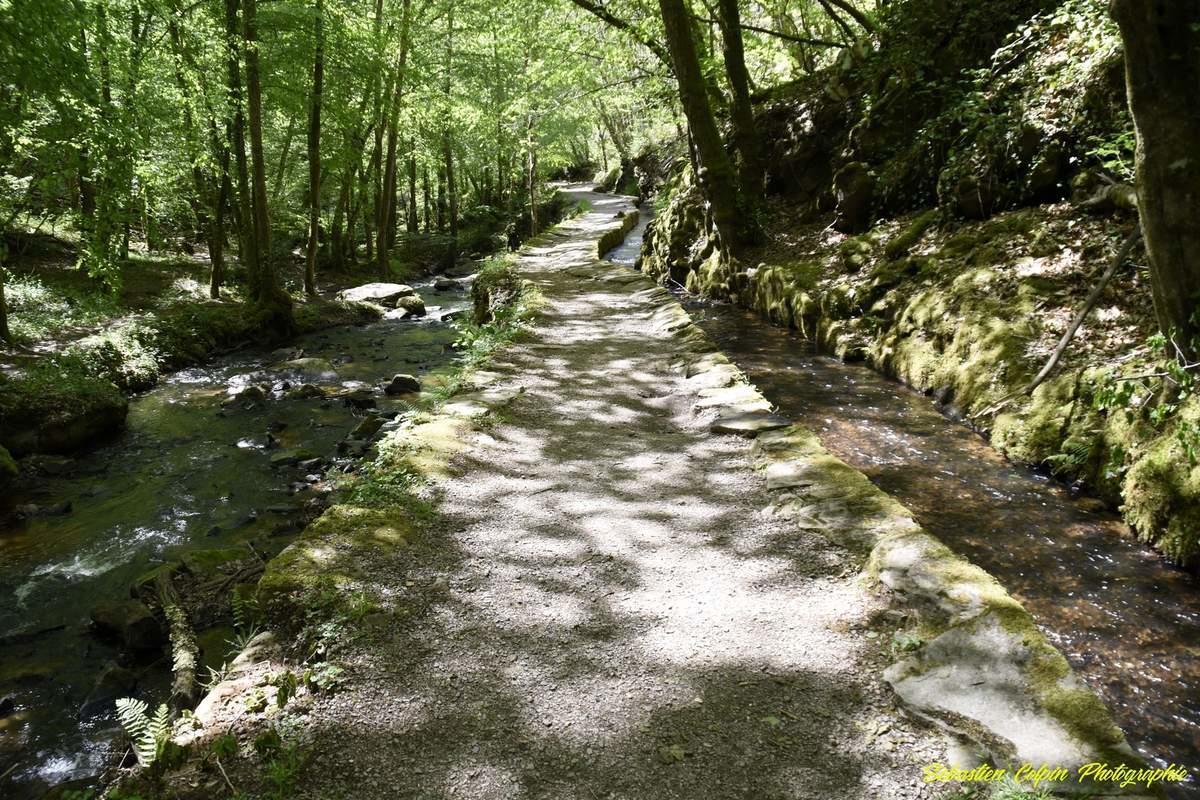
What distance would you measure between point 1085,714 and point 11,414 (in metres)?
10.3

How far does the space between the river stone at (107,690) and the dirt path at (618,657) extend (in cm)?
196

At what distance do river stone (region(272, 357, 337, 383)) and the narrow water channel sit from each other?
299 inches

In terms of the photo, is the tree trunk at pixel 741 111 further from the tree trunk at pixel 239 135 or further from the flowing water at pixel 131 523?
the tree trunk at pixel 239 135

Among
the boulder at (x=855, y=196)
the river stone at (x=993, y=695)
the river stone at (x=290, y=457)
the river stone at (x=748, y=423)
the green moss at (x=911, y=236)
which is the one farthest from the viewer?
the boulder at (x=855, y=196)

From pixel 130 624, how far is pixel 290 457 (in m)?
3.39

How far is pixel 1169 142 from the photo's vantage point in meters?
3.66

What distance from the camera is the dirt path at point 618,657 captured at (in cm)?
229

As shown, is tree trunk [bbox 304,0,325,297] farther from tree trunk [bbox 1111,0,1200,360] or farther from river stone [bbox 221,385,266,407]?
tree trunk [bbox 1111,0,1200,360]

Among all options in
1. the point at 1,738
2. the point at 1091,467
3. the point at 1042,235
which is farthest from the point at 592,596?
the point at 1042,235

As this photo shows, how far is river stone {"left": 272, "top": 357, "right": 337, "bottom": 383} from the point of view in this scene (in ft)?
36.7

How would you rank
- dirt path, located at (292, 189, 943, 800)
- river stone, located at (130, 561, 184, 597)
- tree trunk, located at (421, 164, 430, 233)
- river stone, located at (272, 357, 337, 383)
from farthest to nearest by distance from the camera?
1. tree trunk, located at (421, 164, 430, 233)
2. river stone, located at (272, 357, 337, 383)
3. river stone, located at (130, 561, 184, 597)
4. dirt path, located at (292, 189, 943, 800)

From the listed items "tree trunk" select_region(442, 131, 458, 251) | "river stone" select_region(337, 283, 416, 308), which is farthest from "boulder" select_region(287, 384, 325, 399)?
"tree trunk" select_region(442, 131, 458, 251)

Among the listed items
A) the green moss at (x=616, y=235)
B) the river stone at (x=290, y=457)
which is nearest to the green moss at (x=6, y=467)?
the river stone at (x=290, y=457)

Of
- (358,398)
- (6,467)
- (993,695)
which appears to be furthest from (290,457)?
(993,695)
